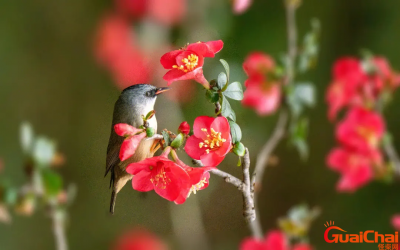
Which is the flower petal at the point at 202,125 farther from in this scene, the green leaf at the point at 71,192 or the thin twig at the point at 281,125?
the green leaf at the point at 71,192

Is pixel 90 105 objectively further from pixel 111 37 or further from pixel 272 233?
pixel 272 233

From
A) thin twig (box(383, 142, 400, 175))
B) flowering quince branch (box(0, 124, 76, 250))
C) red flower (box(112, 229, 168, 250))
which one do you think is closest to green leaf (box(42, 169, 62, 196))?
flowering quince branch (box(0, 124, 76, 250))


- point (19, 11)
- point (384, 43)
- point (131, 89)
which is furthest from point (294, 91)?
point (19, 11)

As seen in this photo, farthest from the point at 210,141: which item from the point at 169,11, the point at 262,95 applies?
the point at 169,11

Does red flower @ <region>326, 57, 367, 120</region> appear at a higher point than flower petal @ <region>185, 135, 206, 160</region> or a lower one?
higher

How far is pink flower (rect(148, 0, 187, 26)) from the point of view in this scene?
2.25ft

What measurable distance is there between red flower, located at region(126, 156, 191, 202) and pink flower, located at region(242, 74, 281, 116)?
0.29 metres

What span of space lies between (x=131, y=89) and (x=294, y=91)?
0.31 meters

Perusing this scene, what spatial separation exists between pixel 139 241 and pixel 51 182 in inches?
7.7

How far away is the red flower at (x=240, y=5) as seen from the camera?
670 mm

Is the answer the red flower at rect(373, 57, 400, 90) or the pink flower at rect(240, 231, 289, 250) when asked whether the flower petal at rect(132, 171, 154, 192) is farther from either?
the red flower at rect(373, 57, 400, 90)

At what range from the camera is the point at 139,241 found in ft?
2.31

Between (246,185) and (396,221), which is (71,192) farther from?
(396,221)

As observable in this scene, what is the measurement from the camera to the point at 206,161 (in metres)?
0.35
